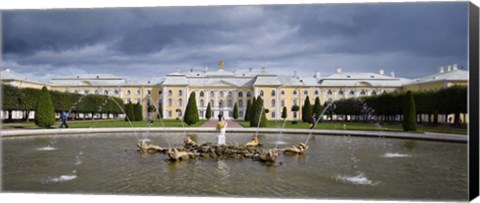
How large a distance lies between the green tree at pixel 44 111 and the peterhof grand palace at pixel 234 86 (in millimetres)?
472

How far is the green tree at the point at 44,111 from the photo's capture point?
1697 cm

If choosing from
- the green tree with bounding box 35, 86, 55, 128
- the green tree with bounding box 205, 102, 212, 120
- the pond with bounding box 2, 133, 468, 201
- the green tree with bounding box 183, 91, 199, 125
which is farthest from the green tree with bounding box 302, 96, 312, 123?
the green tree with bounding box 35, 86, 55, 128

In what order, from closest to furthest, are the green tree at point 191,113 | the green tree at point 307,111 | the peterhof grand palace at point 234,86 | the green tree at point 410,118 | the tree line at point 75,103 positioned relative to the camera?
the green tree at point 410,118
the peterhof grand palace at point 234,86
the tree line at point 75,103
the green tree at point 191,113
the green tree at point 307,111

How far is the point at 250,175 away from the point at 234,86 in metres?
13.5

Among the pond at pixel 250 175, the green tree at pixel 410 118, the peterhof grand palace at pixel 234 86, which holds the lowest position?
the pond at pixel 250 175

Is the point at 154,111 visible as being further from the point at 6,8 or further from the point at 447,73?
the point at 447,73

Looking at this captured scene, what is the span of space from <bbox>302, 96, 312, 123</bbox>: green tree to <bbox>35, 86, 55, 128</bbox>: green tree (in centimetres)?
1348

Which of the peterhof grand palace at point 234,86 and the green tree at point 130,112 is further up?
the peterhof grand palace at point 234,86

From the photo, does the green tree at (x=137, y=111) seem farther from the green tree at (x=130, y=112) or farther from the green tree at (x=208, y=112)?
the green tree at (x=208, y=112)

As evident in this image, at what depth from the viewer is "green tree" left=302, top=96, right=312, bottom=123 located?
23.5m

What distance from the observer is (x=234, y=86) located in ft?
69.7

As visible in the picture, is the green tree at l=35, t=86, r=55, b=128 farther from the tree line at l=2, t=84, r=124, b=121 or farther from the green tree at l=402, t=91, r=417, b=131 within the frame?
the green tree at l=402, t=91, r=417, b=131

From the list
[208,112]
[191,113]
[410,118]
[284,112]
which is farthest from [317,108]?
[410,118]

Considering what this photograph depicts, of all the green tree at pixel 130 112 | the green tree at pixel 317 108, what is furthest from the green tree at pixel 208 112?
the green tree at pixel 317 108
